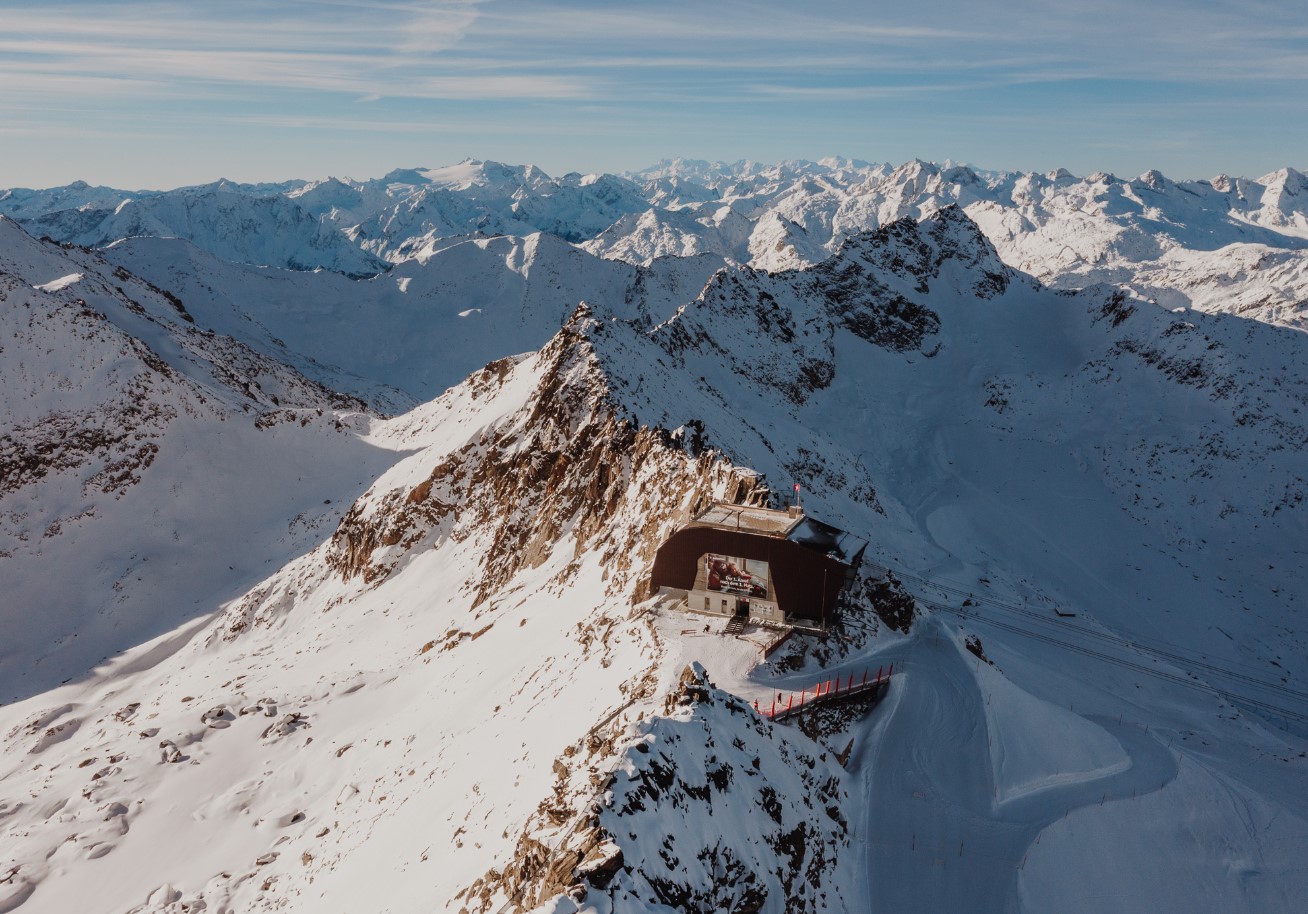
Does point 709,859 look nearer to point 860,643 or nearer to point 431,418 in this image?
point 860,643

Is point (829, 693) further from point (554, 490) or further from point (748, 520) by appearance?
point (554, 490)

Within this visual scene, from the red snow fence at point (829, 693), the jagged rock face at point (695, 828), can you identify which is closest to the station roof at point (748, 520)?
the red snow fence at point (829, 693)

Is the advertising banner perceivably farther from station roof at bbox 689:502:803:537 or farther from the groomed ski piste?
the groomed ski piste

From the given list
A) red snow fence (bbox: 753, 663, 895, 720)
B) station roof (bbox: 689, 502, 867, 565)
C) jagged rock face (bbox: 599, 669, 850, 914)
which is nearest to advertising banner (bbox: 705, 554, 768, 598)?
station roof (bbox: 689, 502, 867, 565)

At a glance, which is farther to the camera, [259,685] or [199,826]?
[259,685]

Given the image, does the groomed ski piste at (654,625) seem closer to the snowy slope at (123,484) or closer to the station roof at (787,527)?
the snowy slope at (123,484)

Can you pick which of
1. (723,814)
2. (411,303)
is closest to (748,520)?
(723,814)

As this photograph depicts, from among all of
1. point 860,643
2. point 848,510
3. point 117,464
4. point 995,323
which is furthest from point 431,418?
point 995,323
